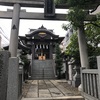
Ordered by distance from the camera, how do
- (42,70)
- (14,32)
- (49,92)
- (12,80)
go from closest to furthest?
(12,80) → (49,92) → (14,32) → (42,70)

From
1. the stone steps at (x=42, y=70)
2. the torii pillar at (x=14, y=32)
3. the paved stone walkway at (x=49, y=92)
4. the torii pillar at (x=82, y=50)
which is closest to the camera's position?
the paved stone walkway at (x=49, y=92)

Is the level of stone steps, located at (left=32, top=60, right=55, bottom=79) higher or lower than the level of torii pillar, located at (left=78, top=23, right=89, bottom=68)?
lower

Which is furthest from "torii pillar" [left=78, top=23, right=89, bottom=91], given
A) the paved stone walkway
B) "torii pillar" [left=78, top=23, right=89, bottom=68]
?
the paved stone walkway

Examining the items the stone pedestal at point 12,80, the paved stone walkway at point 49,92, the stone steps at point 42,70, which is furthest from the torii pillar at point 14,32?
the stone steps at point 42,70

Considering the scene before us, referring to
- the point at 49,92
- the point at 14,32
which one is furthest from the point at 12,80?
the point at 14,32

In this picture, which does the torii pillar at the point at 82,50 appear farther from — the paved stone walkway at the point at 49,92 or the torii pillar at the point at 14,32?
the torii pillar at the point at 14,32

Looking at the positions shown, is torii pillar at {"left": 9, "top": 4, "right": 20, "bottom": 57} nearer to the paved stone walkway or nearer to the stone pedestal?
the paved stone walkway

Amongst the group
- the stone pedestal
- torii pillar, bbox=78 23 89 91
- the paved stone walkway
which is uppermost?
torii pillar, bbox=78 23 89 91

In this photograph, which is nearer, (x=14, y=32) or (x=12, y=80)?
(x=12, y=80)

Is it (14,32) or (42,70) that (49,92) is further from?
(42,70)

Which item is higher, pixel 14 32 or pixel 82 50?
pixel 14 32

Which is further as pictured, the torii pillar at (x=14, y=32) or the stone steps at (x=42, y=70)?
the stone steps at (x=42, y=70)

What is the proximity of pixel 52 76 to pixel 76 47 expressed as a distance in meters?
7.82

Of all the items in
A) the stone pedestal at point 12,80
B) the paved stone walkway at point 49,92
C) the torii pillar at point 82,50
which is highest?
the torii pillar at point 82,50
